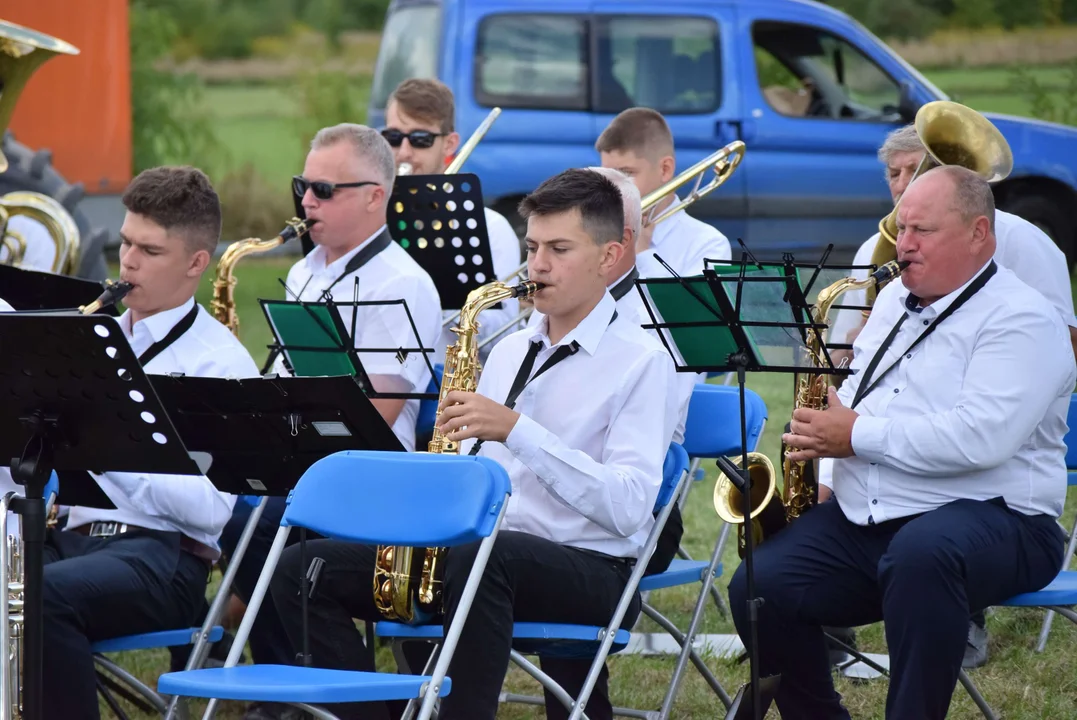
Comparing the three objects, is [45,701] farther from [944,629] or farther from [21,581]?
[944,629]

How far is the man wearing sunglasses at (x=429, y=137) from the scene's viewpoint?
593 cm

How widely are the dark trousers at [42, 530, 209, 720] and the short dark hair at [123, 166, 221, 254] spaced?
86cm

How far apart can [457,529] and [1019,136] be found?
7.68 metres

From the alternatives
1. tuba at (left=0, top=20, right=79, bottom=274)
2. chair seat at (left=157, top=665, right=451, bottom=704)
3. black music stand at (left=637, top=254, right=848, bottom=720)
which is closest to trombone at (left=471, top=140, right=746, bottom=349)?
black music stand at (left=637, top=254, right=848, bottom=720)

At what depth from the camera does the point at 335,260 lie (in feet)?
16.3

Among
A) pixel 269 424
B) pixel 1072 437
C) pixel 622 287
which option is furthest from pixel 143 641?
pixel 1072 437

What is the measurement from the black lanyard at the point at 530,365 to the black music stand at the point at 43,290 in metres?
1.21

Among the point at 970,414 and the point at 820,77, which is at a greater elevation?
the point at 820,77

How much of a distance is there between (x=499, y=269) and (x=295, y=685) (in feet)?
9.83

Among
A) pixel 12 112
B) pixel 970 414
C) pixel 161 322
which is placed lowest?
pixel 970 414

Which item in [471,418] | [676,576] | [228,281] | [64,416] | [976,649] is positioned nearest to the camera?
[64,416]

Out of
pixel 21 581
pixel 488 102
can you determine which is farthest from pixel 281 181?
pixel 21 581

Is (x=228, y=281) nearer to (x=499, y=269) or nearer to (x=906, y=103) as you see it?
(x=499, y=269)

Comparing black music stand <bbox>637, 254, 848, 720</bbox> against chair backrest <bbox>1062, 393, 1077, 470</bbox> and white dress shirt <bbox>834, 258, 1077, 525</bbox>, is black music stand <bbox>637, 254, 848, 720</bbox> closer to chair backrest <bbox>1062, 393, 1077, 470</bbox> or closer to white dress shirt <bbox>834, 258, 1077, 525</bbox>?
white dress shirt <bbox>834, 258, 1077, 525</bbox>
